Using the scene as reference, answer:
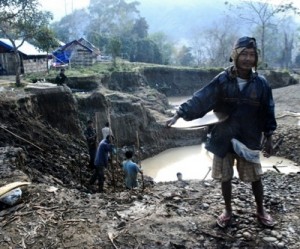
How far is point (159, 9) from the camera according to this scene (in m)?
156

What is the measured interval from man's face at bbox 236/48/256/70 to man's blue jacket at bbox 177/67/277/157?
11 centimetres

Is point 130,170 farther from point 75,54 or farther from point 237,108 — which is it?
point 75,54

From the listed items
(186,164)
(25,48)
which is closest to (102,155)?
(186,164)

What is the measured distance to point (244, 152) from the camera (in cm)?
331

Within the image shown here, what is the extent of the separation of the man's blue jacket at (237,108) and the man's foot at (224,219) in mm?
701

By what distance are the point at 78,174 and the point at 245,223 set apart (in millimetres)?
5897

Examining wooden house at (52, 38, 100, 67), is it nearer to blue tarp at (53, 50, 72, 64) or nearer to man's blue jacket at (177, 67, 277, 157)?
blue tarp at (53, 50, 72, 64)

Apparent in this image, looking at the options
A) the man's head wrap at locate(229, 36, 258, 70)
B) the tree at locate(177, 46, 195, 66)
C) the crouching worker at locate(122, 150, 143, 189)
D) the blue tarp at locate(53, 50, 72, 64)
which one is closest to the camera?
the man's head wrap at locate(229, 36, 258, 70)

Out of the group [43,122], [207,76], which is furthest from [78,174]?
[207,76]

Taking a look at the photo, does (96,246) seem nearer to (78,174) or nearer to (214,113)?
(214,113)

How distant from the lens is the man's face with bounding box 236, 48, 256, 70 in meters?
3.24

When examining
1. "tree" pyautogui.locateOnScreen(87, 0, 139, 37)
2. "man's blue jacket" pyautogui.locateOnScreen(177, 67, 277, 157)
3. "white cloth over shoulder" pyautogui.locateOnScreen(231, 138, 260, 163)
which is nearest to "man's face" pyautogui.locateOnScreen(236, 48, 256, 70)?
"man's blue jacket" pyautogui.locateOnScreen(177, 67, 277, 157)

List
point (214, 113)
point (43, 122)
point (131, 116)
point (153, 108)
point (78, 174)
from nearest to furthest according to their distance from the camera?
point (214, 113), point (78, 174), point (43, 122), point (131, 116), point (153, 108)

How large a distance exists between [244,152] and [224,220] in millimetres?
812
